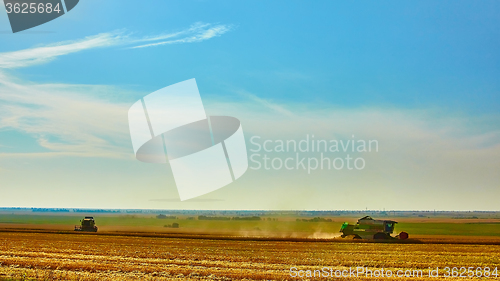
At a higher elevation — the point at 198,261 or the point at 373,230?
the point at 198,261

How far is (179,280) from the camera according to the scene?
22.3 meters

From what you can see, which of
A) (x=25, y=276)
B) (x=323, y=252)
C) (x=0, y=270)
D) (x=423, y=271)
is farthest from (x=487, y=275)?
(x=0, y=270)

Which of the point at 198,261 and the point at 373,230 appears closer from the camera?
the point at 198,261

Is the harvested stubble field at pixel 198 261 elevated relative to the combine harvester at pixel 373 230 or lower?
elevated

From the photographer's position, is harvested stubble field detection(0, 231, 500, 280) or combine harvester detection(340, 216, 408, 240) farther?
combine harvester detection(340, 216, 408, 240)

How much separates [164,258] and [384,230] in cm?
2849

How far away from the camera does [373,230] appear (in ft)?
165

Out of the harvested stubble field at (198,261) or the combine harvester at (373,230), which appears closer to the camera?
the harvested stubble field at (198,261)

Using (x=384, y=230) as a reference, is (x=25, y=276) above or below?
above

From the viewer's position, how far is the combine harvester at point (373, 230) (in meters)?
49.8

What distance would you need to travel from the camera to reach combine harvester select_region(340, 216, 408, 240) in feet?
163

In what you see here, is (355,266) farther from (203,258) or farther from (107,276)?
(107,276)

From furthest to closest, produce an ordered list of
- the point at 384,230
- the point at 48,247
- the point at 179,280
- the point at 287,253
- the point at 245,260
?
the point at 384,230, the point at 48,247, the point at 287,253, the point at 245,260, the point at 179,280

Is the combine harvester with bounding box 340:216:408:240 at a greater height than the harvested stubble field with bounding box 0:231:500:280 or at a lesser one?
lesser
